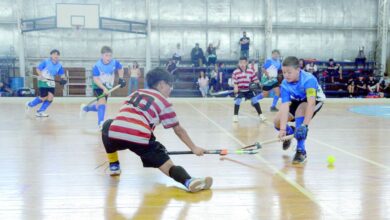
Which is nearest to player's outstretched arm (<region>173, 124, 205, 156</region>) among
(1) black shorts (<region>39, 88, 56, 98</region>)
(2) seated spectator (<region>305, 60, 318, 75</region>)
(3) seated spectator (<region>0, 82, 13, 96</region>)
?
(1) black shorts (<region>39, 88, 56, 98</region>)

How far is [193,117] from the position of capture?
9.94 metres

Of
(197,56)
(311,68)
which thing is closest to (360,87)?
(311,68)

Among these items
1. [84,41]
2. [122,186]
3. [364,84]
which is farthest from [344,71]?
[122,186]

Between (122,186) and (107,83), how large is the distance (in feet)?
15.2

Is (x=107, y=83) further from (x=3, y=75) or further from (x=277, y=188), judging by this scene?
(x=3, y=75)

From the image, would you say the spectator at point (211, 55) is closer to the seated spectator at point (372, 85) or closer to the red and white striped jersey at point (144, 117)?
the seated spectator at point (372, 85)

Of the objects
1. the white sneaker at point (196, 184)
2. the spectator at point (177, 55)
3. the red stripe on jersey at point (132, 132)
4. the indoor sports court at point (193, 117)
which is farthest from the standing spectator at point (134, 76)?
the white sneaker at point (196, 184)

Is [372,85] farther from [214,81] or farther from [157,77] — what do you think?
[157,77]

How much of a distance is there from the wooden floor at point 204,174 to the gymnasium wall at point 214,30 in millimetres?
13849

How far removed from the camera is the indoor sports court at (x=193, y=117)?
340cm

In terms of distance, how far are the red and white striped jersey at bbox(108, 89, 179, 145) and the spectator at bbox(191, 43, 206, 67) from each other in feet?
52.7

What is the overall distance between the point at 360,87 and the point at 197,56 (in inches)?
282

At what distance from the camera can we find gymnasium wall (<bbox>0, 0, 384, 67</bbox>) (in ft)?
64.7

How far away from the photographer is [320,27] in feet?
68.7
